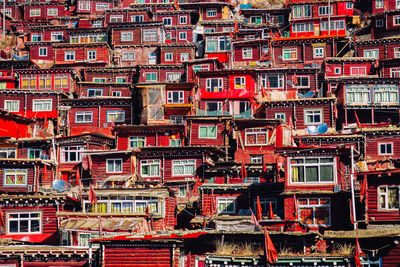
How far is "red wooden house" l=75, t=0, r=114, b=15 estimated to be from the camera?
103312 millimetres

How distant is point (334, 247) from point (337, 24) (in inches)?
2118

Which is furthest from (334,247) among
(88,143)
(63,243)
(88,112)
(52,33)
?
(52,33)

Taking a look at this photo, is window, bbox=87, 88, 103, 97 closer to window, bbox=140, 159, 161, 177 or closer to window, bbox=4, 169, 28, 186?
window, bbox=140, 159, 161, 177

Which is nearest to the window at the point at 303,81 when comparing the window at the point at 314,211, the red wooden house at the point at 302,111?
the red wooden house at the point at 302,111

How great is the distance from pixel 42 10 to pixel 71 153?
49760mm

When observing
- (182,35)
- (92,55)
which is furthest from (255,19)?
(92,55)

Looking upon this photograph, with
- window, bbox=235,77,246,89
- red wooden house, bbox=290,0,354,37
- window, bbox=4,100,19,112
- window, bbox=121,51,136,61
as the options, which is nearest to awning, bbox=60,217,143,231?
window, bbox=235,77,246,89

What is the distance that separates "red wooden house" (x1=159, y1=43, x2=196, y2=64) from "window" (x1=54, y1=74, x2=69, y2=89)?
13486mm

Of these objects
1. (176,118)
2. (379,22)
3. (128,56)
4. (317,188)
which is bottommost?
(317,188)

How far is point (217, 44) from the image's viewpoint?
80875 mm

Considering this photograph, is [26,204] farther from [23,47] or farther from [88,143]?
[23,47]

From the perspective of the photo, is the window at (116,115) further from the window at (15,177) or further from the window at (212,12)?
the window at (212,12)

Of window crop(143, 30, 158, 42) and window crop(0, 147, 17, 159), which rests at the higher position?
window crop(143, 30, 158, 42)

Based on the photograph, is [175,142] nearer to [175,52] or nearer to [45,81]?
[45,81]
